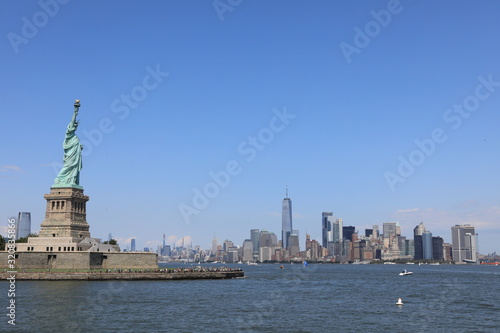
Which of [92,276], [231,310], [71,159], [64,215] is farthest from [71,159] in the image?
[231,310]

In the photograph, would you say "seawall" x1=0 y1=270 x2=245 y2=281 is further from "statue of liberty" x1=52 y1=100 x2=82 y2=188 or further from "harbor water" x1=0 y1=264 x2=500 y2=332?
"statue of liberty" x1=52 y1=100 x2=82 y2=188

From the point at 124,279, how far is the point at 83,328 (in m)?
53.2

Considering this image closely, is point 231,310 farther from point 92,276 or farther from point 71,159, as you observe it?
point 71,159

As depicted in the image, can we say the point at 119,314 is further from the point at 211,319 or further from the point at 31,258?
the point at 31,258

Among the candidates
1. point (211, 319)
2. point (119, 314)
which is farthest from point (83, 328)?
point (211, 319)

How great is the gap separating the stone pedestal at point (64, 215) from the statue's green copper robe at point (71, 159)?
7.03 feet

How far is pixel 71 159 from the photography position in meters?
115

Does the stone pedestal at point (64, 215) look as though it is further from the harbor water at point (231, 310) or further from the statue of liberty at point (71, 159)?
the harbor water at point (231, 310)

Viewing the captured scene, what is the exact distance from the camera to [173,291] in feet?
271

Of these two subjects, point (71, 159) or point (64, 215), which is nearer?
point (64, 215)

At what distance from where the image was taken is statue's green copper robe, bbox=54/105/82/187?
112938 millimetres

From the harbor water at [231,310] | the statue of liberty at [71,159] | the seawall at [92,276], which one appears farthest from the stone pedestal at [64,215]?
the harbor water at [231,310]

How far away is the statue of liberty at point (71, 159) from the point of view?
113 meters

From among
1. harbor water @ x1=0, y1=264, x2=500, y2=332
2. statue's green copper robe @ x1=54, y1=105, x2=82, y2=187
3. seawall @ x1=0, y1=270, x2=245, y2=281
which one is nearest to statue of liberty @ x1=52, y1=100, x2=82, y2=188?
statue's green copper robe @ x1=54, y1=105, x2=82, y2=187
